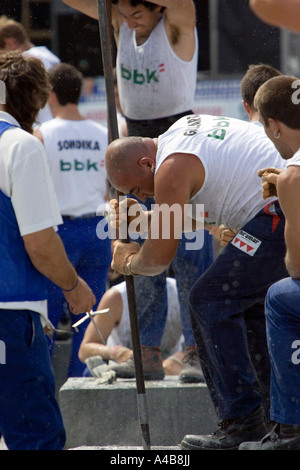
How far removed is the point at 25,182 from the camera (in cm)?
339

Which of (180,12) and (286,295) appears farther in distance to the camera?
(180,12)

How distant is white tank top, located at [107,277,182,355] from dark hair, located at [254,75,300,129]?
241 cm

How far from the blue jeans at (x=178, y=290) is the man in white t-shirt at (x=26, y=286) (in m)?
1.27

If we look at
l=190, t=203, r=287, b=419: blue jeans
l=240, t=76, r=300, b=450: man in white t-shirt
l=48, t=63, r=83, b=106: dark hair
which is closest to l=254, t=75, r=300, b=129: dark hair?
l=240, t=76, r=300, b=450: man in white t-shirt

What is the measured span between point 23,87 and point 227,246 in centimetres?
110

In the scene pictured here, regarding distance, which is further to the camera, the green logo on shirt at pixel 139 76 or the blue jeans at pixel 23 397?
the green logo on shirt at pixel 139 76

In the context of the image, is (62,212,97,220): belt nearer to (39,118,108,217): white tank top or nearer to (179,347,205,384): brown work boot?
(39,118,108,217): white tank top

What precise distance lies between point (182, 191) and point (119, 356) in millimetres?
2037

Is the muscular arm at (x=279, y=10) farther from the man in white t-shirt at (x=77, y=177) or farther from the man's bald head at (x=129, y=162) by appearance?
the man in white t-shirt at (x=77, y=177)

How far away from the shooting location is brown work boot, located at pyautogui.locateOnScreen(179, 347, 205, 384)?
15.6ft

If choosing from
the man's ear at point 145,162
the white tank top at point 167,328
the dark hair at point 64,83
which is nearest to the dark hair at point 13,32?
the dark hair at point 64,83

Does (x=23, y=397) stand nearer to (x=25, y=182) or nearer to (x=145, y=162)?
(x=25, y=182)

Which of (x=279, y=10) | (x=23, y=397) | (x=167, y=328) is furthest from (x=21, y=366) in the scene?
(x=167, y=328)

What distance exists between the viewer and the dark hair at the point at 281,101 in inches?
132
